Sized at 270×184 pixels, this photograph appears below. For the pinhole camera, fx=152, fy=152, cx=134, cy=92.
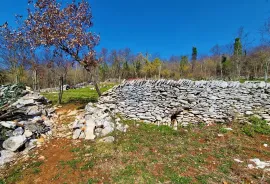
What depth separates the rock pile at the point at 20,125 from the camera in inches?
231

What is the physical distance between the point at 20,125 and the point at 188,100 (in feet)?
26.8

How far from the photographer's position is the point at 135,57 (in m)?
42.2

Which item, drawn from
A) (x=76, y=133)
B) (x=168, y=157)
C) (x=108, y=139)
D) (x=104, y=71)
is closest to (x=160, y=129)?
(x=168, y=157)

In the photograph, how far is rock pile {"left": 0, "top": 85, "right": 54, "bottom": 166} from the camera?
231 inches

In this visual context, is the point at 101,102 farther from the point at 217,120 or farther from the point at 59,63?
the point at 217,120

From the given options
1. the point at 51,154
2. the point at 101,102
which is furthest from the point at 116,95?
the point at 51,154

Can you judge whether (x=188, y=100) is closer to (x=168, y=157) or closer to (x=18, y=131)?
(x=168, y=157)

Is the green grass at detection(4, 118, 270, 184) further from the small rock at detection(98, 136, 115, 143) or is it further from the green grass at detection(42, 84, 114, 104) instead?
the green grass at detection(42, 84, 114, 104)

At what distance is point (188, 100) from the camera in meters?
8.07

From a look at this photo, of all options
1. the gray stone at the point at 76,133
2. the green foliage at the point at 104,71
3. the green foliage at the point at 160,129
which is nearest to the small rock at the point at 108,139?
the gray stone at the point at 76,133

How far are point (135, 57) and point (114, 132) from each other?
37.0 m

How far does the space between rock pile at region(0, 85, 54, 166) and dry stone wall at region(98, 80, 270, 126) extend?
3334 mm

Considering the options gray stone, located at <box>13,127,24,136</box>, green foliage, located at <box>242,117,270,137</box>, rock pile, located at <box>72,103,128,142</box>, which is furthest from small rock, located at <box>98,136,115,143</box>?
green foliage, located at <box>242,117,270,137</box>

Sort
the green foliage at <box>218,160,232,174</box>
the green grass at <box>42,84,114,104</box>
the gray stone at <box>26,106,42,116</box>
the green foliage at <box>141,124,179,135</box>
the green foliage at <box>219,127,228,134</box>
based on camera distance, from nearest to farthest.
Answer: the green foliage at <box>218,160,232,174</box> → the green foliage at <box>219,127,228,134</box> → the green foliage at <box>141,124,179,135</box> → the gray stone at <box>26,106,42,116</box> → the green grass at <box>42,84,114,104</box>
